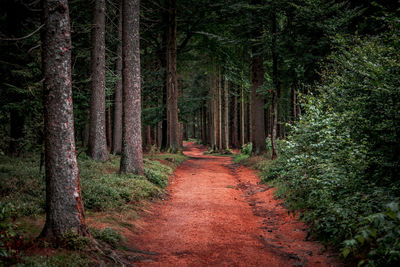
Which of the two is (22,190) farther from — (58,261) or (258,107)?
(258,107)

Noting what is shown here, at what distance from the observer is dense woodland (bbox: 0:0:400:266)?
4.33m

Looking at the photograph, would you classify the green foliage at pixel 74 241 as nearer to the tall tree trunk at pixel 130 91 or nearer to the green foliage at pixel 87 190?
the green foliage at pixel 87 190

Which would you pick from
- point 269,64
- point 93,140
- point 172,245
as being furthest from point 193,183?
point 269,64

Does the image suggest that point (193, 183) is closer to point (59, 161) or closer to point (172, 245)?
point (172, 245)

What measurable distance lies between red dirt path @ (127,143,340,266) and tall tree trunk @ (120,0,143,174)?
2.03 metres

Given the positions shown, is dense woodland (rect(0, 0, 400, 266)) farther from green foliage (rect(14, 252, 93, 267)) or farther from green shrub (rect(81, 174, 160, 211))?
green foliage (rect(14, 252, 93, 267))

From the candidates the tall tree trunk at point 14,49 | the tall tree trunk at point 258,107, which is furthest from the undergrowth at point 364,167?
the tall tree trunk at point 14,49

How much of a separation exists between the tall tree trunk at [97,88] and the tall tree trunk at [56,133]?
26.4ft

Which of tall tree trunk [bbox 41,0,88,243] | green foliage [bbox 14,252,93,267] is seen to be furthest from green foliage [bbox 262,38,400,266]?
tall tree trunk [bbox 41,0,88,243]

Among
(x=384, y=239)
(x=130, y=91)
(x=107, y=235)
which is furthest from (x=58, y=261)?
(x=130, y=91)

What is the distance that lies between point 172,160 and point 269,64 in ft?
44.4

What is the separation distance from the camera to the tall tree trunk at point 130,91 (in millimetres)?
9953

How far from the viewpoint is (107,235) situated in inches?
195

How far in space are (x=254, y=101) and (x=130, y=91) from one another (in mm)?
10008
